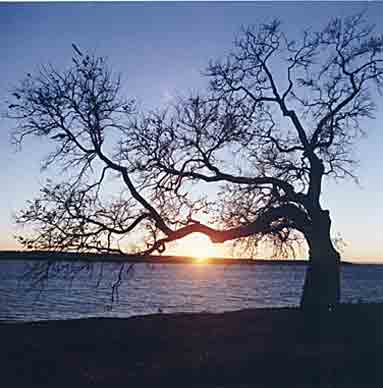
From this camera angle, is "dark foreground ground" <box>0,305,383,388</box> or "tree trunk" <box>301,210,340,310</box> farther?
"tree trunk" <box>301,210,340,310</box>

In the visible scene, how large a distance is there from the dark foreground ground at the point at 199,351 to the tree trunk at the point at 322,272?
1.79ft

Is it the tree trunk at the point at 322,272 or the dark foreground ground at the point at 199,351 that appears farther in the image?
the tree trunk at the point at 322,272

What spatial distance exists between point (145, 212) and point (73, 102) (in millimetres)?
3362

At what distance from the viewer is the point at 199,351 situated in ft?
36.7

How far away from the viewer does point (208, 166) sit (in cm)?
1555

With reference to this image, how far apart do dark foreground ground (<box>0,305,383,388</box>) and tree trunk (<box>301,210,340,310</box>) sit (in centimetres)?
55

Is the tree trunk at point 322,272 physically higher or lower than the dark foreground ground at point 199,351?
higher

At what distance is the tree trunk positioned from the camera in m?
15.6

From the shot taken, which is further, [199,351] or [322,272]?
[322,272]

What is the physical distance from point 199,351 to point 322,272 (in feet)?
18.9

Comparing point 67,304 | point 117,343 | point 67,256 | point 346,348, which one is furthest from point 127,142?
point 67,304

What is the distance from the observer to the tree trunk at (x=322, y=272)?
615 inches

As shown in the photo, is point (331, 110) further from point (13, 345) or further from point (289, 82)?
point (13, 345)

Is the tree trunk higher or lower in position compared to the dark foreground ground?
higher
